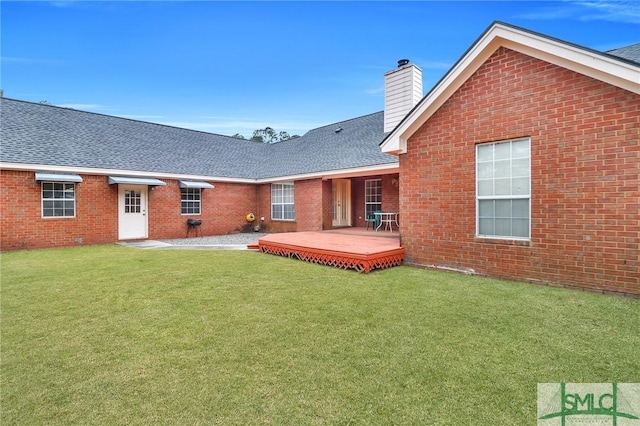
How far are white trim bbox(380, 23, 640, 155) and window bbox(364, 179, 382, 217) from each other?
6.19 metres

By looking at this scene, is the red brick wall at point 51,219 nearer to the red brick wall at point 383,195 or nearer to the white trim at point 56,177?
the white trim at point 56,177

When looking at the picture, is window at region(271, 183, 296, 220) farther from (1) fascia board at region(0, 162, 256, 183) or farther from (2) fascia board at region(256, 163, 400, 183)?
(1) fascia board at region(0, 162, 256, 183)

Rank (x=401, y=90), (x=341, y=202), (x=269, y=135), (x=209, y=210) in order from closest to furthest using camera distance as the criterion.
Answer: (x=401, y=90), (x=341, y=202), (x=209, y=210), (x=269, y=135)

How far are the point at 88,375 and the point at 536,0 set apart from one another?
11.4 meters

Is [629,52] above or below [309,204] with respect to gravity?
above

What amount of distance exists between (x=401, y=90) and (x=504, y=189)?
7.22 m

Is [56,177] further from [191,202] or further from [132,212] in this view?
[191,202]

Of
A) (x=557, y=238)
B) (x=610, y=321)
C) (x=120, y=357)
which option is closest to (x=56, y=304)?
(x=120, y=357)

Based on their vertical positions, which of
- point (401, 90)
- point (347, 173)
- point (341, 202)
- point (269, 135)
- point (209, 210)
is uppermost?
point (269, 135)

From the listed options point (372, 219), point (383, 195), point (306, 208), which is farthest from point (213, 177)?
point (383, 195)

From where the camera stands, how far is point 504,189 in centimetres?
614

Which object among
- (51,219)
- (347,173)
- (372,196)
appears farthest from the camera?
(372,196)

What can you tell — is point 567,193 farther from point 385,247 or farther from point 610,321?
point 385,247

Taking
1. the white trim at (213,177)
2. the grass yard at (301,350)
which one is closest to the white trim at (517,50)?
the white trim at (213,177)
